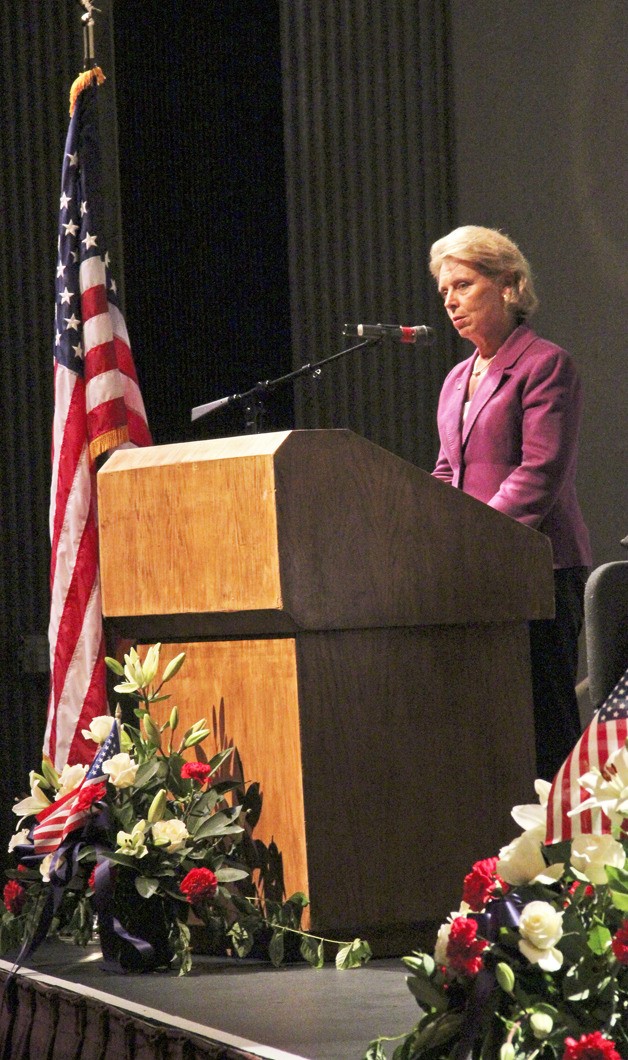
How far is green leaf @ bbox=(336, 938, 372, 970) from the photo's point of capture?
1985mm

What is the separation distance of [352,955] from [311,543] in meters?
0.54

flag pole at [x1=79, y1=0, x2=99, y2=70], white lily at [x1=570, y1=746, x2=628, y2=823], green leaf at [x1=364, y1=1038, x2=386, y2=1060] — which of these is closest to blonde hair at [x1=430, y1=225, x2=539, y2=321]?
flag pole at [x1=79, y1=0, x2=99, y2=70]

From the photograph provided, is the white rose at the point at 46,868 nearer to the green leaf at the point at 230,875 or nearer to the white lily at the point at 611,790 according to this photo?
the green leaf at the point at 230,875

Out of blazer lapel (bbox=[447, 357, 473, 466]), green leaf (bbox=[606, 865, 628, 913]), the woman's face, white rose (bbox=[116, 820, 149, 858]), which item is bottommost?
white rose (bbox=[116, 820, 149, 858])

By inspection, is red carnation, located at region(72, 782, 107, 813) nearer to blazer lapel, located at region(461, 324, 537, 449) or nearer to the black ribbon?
the black ribbon

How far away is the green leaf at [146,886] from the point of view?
2.05m

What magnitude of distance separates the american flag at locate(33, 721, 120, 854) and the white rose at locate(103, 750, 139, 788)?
0.11 feet

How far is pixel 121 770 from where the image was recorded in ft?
7.18

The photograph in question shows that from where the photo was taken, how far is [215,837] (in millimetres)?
2160

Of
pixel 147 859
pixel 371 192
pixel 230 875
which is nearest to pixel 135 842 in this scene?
pixel 147 859

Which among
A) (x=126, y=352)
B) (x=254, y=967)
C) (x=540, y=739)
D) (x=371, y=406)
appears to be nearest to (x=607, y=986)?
(x=254, y=967)

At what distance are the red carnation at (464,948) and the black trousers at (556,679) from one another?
5.27 feet

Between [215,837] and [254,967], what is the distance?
0.66ft

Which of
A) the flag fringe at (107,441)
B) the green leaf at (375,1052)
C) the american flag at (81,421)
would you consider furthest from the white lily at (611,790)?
the flag fringe at (107,441)
